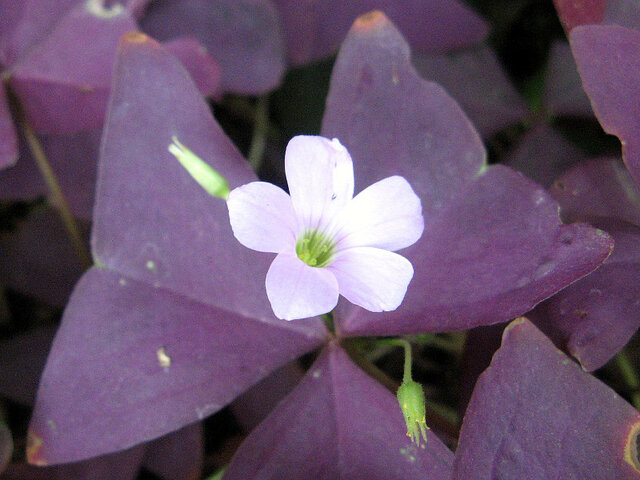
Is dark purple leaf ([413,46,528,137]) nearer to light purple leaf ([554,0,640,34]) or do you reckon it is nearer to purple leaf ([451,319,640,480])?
light purple leaf ([554,0,640,34])

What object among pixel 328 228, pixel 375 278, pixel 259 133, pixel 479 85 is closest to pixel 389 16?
pixel 479 85

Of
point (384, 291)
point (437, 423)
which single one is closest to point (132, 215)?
point (384, 291)

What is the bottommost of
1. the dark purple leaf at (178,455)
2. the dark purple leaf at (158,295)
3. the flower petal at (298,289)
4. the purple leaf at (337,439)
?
→ the dark purple leaf at (178,455)

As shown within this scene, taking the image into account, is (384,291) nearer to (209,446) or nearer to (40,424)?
(40,424)

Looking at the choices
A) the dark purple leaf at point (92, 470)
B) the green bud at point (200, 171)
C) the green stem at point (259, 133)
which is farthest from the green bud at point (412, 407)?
the green stem at point (259, 133)

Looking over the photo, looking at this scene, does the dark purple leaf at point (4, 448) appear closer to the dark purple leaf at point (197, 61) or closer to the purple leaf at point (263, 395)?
the purple leaf at point (263, 395)

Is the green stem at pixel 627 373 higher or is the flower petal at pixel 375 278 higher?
the flower petal at pixel 375 278

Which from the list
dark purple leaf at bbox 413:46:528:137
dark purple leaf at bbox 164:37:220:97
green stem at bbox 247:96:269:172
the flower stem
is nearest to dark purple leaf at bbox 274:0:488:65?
dark purple leaf at bbox 413:46:528:137
